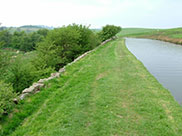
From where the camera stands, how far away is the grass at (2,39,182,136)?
15.0 feet

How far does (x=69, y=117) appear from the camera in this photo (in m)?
5.22

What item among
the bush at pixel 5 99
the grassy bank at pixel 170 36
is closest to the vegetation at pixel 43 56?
the bush at pixel 5 99

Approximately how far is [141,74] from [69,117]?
6.63 metres

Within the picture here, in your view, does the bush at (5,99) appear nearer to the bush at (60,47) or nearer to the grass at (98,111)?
the grass at (98,111)

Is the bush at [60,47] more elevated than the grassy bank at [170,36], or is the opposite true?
the grassy bank at [170,36]

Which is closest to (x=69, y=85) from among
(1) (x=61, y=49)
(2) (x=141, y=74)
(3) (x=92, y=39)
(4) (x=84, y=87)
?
(4) (x=84, y=87)

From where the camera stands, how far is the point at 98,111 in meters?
5.53

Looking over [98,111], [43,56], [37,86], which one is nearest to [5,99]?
[37,86]

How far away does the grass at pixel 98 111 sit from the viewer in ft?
15.0

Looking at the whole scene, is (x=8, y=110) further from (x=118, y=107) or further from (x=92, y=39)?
(x=92, y=39)

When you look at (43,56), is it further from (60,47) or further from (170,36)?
(170,36)

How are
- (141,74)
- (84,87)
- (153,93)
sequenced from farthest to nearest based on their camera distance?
(141,74), (84,87), (153,93)

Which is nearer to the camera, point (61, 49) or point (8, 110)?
point (8, 110)

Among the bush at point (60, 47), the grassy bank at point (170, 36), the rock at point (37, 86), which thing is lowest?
the rock at point (37, 86)
